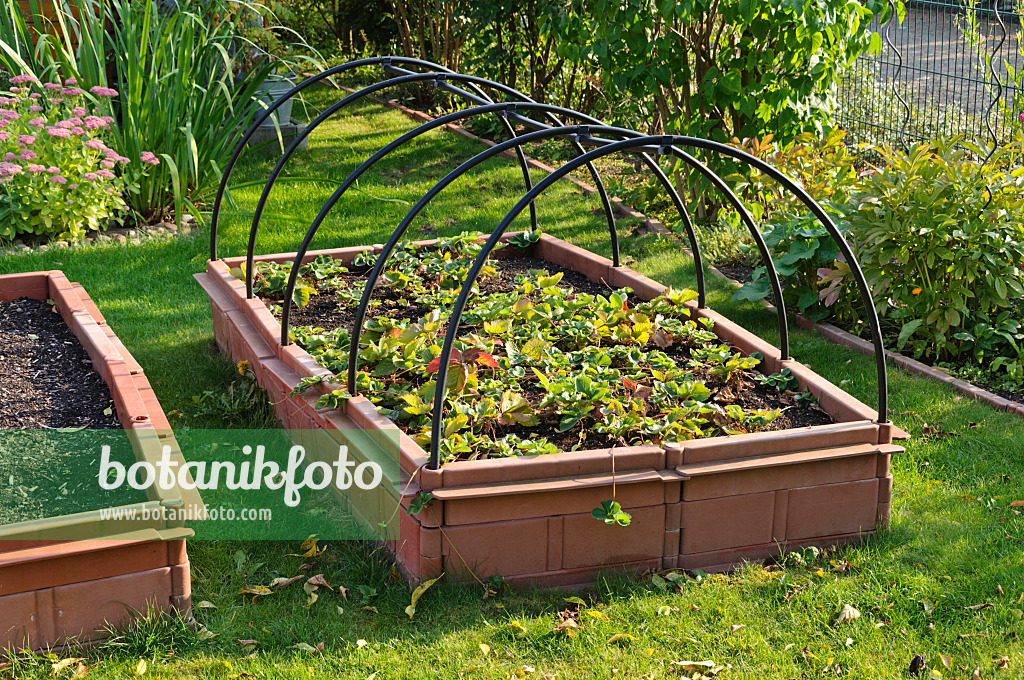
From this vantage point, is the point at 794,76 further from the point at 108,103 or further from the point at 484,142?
the point at 108,103

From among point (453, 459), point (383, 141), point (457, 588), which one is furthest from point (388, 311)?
point (383, 141)

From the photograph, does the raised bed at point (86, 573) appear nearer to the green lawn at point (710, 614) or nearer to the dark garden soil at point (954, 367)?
the green lawn at point (710, 614)

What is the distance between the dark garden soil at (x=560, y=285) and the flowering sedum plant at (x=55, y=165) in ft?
6.08

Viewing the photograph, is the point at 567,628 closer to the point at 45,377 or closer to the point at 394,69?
the point at 45,377

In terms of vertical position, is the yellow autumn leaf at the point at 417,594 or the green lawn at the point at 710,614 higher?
the yellow autumn leaf at the point at 417,594

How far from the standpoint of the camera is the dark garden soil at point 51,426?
3088 mm

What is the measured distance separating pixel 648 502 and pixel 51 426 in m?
2.15

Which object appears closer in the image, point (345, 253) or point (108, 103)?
point (345, 253)

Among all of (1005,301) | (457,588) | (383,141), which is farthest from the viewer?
(383,141)

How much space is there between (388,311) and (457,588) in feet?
6.37

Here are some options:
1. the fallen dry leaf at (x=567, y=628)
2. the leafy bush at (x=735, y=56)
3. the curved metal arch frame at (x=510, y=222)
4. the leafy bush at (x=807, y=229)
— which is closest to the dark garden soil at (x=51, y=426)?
the curved metal arch frame at (x=510, y=222)

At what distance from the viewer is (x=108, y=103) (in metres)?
6.16

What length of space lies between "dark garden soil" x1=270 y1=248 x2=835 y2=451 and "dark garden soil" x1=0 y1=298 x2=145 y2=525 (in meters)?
1.01

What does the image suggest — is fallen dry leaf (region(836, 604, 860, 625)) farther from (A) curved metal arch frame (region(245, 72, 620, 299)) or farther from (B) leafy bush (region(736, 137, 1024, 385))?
(B) leafy bush (region(736, 137, 1024, 385))
